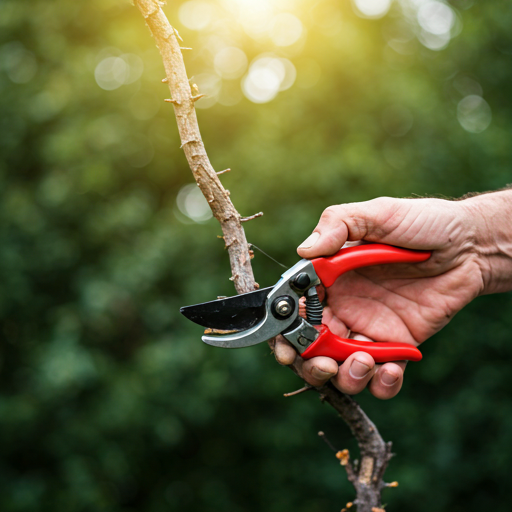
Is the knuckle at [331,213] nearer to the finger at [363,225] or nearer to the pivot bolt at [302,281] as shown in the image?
the finger at [363,225]

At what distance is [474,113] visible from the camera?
6.44m

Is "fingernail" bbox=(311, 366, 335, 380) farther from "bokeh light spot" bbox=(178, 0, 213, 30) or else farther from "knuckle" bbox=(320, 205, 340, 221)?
"bokeh light spot" bbox=(178, 0, 213, 30)

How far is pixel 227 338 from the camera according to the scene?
1577 millimetres

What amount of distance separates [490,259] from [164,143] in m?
4.65

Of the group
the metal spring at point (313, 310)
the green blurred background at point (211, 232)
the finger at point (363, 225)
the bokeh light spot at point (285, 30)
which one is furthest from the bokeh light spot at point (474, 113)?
the metal spring at point (313, 310)

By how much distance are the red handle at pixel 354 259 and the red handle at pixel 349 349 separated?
8.2 inches

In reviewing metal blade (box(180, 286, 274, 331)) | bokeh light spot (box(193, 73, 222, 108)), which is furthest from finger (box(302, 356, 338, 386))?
bokeh light spot (box(193, 73, 222, 108))

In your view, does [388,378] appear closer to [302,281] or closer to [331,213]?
[302,281]

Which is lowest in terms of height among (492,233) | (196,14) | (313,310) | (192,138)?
(313,310)

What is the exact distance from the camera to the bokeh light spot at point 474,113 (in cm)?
616

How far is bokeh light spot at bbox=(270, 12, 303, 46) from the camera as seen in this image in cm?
606

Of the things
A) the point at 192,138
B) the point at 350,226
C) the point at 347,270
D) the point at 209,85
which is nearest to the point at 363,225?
the point at 350,226

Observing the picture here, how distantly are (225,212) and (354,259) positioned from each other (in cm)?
51

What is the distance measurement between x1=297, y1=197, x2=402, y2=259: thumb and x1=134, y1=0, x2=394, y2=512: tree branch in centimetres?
24
